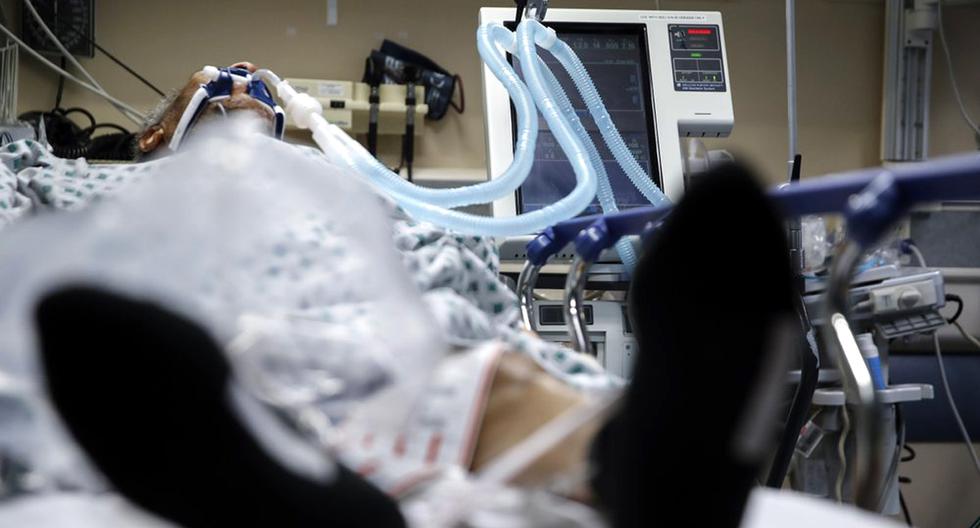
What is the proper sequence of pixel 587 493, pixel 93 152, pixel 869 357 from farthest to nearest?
pixel 93 152
pixel 869 357
pixel 587 493

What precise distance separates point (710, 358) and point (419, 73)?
2.85 m

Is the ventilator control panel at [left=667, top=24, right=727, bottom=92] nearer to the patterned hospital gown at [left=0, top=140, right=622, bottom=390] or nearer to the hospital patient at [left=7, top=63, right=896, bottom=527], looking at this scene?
the patterned hospital gown at [left=0, top=140, right=622, bottom=390]

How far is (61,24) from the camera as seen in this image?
3053mm

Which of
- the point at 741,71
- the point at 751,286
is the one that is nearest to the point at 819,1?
the point at 741,71

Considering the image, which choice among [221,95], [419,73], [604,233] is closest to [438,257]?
[604,233]

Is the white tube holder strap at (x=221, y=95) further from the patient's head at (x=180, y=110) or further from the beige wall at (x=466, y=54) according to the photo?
the beige wall at (x=466, y=54)

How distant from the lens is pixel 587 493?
0.61 meters

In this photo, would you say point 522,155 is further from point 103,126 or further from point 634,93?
point 103,126

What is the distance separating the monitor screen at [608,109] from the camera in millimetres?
2137

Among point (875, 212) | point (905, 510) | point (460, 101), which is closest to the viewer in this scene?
point (875, 212)

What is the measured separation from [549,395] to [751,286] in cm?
33

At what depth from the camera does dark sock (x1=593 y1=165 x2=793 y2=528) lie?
1.56 feet

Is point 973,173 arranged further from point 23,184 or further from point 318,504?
point 23,184

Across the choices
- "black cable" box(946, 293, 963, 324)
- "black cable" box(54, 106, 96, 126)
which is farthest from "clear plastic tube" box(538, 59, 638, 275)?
"black cable" box(54, 106, 96, 126)
